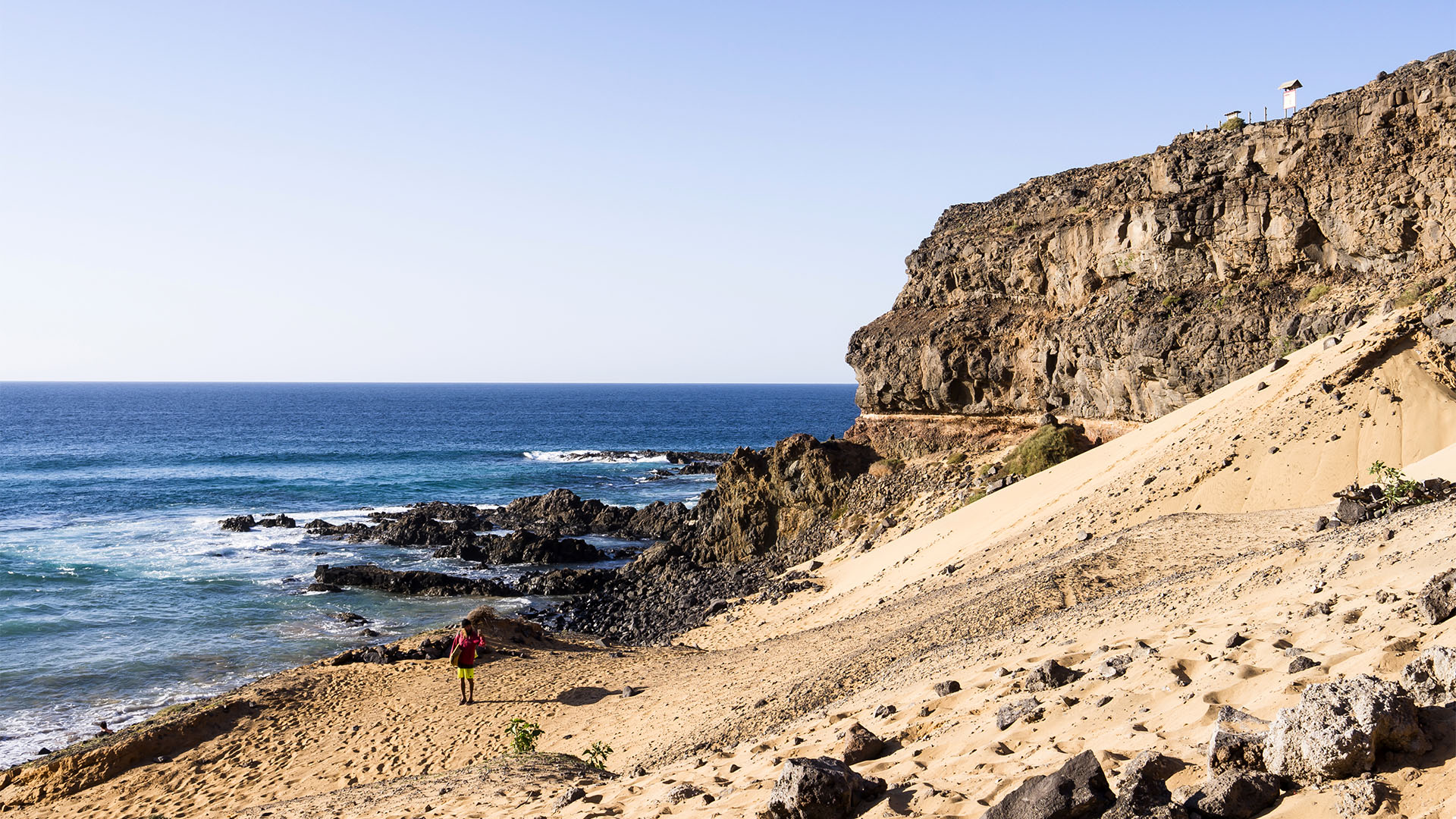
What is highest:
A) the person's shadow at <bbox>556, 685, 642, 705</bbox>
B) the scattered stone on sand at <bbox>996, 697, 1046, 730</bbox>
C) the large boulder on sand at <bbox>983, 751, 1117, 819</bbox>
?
the large boulder on sand at <bbox>983, 751, 1117, 819</bbox>

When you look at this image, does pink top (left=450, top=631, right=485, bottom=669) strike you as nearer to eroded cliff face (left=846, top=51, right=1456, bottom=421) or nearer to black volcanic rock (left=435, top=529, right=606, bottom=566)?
black volcanic rock (left=435, top=529, right=606, bottom=566)

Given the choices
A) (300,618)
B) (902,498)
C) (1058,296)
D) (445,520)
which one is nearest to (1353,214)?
(1058,296)

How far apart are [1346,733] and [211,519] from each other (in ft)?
155

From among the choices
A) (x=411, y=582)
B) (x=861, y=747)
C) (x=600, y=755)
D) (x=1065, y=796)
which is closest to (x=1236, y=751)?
(x=1065, y=796)

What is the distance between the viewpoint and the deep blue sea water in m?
21.0

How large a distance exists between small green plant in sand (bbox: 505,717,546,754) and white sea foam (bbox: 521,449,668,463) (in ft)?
175

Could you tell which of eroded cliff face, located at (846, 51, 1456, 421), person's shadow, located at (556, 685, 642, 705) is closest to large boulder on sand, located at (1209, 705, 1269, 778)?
person's shadow, located at (556, 685, 642, 705)

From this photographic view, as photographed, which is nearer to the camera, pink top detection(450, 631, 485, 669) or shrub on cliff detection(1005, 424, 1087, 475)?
pink top detection(450, 631, 485, 669)

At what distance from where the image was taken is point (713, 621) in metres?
22.9

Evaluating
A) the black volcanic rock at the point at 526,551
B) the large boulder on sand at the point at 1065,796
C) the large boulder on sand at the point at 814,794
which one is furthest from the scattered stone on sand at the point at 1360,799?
the black volcanic rock at the point at 526,551

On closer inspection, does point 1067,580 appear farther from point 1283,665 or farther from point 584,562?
point 584,562

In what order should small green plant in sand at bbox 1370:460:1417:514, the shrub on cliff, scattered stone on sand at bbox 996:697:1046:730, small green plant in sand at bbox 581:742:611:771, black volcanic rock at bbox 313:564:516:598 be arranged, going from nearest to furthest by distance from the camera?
scattered stone on sand at bbox 996:697:1046:730
small green plant in sand at bbox 581:742:611:771
small green plant in sand at bbox 1370:460:1417:514
the shrub on cliff
black volcanic rock at bbox 313:564:516:598

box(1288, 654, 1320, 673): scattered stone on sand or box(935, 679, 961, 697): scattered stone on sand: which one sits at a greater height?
box(1288, 654, 1320, 673): scattered stone on sand

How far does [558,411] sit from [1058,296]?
357 feet
